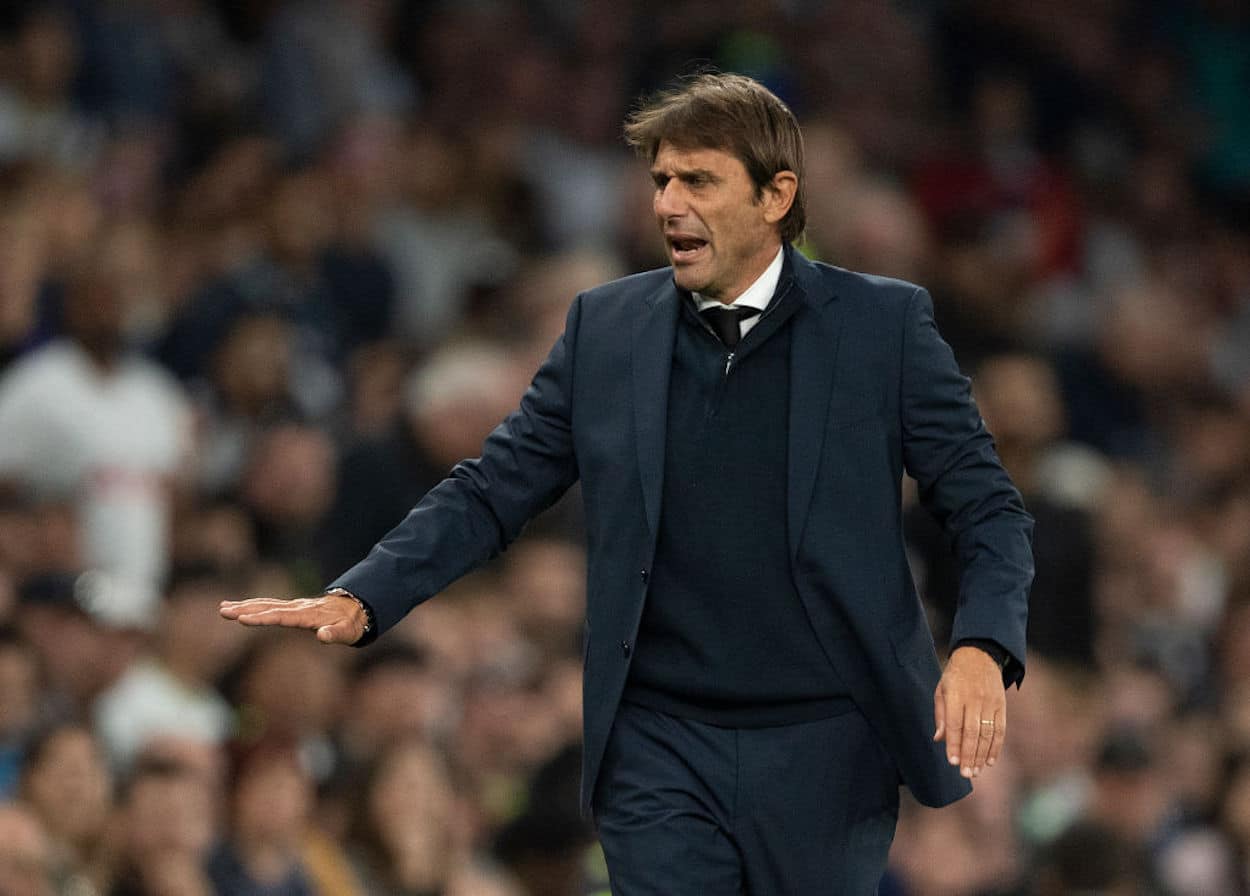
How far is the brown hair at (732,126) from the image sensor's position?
3.87 metres

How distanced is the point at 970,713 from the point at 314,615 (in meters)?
1.01

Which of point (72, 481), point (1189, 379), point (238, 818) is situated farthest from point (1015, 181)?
point (238, 818)

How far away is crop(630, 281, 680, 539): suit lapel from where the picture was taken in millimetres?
3889

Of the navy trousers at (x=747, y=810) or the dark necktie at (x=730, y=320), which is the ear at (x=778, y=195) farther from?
the navy trousers at (x=747, y=810)

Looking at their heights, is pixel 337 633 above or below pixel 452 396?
above

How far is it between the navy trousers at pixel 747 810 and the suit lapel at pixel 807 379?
0.32 metres

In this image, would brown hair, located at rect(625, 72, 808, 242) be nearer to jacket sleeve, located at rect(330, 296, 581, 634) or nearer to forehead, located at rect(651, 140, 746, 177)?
forehead, located at rect(651, 140, 746, 177)

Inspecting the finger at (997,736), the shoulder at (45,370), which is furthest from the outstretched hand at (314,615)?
the shoulder at (45,370)

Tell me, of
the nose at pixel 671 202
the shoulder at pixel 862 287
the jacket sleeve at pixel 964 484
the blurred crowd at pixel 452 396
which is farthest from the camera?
the blurred crowd at pixel 452 396

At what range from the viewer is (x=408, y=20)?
10.4 meters

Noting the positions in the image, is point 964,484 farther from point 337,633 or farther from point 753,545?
point 337,633

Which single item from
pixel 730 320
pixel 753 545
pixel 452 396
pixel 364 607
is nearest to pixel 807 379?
pixel 730 320

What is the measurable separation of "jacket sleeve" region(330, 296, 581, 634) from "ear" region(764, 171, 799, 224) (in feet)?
1.31

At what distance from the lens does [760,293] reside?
3.96 meters
